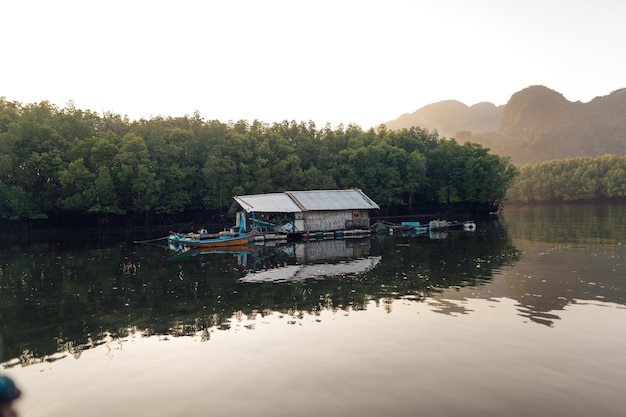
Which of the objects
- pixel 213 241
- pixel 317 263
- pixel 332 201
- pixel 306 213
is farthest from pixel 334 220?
pixel 317 263

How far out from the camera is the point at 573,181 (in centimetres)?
14275

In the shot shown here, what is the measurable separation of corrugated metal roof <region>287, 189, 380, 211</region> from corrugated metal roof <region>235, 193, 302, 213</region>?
4.45 ft


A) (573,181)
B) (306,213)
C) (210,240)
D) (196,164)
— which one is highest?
(196,164)

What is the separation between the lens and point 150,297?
2341cm

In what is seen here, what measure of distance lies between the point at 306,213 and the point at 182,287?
1202 inches

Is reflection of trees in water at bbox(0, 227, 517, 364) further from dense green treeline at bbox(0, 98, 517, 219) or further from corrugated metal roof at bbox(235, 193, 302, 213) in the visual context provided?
dense green treeline at bbox(0, 98, 517, 219)

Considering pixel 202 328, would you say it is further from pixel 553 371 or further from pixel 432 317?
pixel 553 371

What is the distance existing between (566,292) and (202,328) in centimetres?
1806

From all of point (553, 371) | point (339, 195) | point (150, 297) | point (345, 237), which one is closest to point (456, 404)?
point (553, 371)

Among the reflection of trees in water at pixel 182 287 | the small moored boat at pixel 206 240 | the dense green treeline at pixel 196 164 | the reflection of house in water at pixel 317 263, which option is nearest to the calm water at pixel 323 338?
the reflection of trees in water at pixel 182 287

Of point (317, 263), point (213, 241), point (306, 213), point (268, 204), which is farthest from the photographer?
point (306, 213)

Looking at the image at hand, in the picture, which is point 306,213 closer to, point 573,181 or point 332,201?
point 332,201

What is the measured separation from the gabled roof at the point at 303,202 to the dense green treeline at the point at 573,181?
4471 inches

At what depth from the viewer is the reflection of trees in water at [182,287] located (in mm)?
18219
